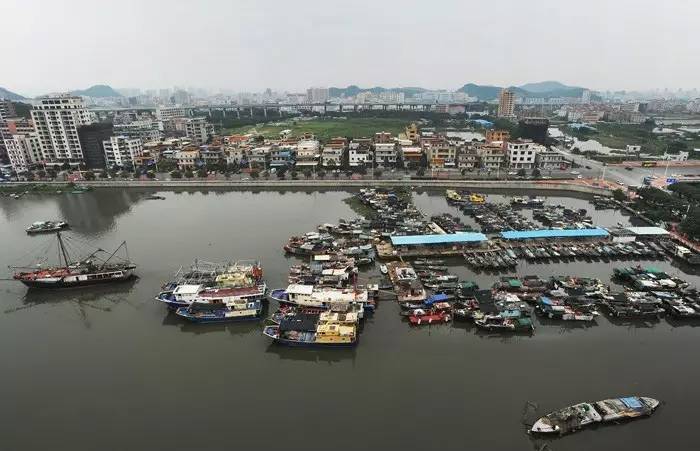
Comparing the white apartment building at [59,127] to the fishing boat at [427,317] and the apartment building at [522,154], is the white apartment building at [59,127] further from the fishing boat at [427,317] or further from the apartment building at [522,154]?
the apartment building at [522,154]

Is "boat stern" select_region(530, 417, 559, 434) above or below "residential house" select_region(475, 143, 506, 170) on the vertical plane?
below

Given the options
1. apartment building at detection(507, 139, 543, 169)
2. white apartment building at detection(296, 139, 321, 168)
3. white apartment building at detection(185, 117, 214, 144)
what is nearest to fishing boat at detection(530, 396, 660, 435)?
apartment building at detection(507, 139, 543, 169)

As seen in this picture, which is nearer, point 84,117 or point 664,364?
point 664,364

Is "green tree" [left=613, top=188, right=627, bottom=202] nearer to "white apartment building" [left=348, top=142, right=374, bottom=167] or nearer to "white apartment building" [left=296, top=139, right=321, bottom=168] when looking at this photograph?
"white apartment building" [left=348, top=142, right=374, bottom=167]

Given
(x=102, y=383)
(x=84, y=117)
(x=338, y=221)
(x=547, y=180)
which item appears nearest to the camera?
(x=102, y=383)

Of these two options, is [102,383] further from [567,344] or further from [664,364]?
[664,364]

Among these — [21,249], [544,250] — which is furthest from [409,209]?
[21,249]

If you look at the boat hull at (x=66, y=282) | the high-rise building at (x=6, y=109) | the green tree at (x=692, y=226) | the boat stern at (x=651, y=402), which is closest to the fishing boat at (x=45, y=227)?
the boat hull at (x=66, y=282)
